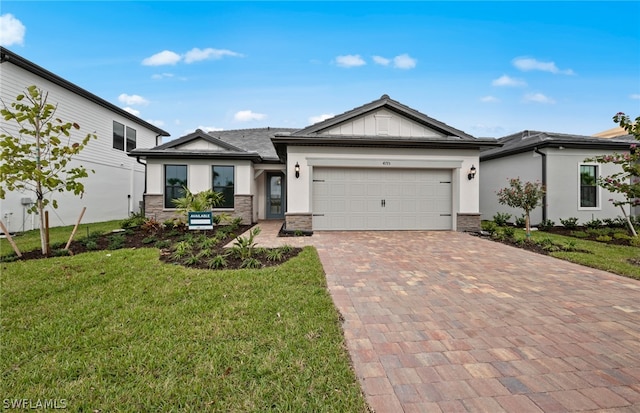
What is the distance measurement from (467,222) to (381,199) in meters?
3.23

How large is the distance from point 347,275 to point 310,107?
13.9 m

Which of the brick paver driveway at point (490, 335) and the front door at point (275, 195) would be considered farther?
the front door at point (275, 195)

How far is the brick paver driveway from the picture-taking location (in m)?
1.98

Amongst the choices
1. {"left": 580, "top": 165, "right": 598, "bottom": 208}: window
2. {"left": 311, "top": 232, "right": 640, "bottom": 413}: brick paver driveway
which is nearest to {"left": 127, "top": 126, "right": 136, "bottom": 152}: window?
{"left": 311, "top": 232, "right": 640, "bottom": 413}: brick paver driveway

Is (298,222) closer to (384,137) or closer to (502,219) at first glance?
(384,137)

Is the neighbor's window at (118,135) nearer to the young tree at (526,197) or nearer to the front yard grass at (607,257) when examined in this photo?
the young tree at (526,197)

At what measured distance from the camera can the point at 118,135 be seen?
15.1 metres

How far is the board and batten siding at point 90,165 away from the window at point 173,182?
4.02 meters

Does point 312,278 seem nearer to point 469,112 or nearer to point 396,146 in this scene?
point 396,146

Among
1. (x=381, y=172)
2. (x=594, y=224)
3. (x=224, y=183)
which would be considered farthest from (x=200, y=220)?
(x=594, y=224)

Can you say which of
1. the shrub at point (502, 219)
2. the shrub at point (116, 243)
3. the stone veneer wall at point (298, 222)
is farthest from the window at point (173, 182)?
the shrub at point (502, 219)

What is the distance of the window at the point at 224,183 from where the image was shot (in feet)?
38.9

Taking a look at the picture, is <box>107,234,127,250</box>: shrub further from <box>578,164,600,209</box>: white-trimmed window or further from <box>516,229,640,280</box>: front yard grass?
<box>578,164,600,209</box>: white-trimmed window

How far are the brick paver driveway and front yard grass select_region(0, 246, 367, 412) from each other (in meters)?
0.39
